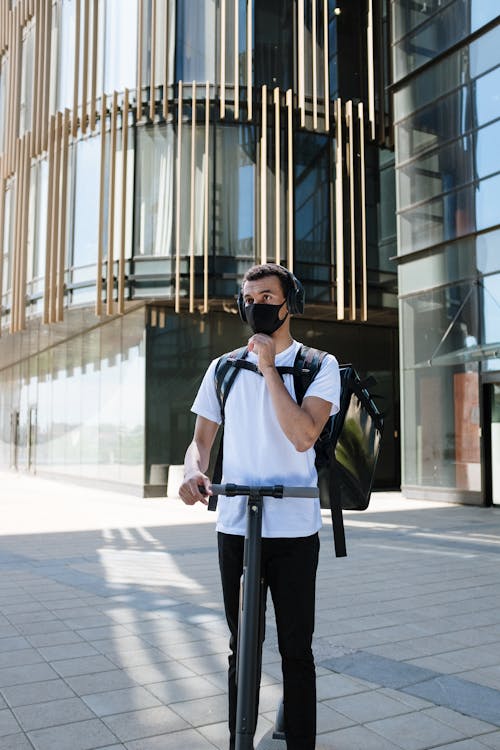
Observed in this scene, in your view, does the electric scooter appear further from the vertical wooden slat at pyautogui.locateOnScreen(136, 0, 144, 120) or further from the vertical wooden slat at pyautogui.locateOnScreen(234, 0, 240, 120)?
the vertical wooden slat at pyautogui.locateOnScreen(136, 0, 144, 120)

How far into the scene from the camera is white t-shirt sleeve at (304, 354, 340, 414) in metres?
2.65

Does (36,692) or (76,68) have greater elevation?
(76,68)

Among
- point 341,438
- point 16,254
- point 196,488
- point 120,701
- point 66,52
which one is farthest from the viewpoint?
point 16,254

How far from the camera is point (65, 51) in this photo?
21.0 m

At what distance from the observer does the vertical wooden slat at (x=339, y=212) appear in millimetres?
18188

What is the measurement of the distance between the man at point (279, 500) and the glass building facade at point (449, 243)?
12.4m

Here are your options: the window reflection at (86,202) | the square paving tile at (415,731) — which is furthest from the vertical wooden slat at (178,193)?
the square paving tile at (415,731)

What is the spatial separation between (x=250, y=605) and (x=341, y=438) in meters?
0.75

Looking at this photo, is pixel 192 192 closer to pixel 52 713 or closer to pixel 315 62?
pixel 315 62

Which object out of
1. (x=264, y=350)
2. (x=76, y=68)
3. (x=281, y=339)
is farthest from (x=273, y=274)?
(x=76, y=68)

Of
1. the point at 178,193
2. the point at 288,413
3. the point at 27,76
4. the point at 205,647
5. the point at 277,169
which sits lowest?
the point at 205,647

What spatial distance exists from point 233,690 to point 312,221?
17077mm

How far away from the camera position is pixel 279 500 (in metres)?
2.66

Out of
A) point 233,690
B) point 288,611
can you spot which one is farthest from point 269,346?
point 233,690
